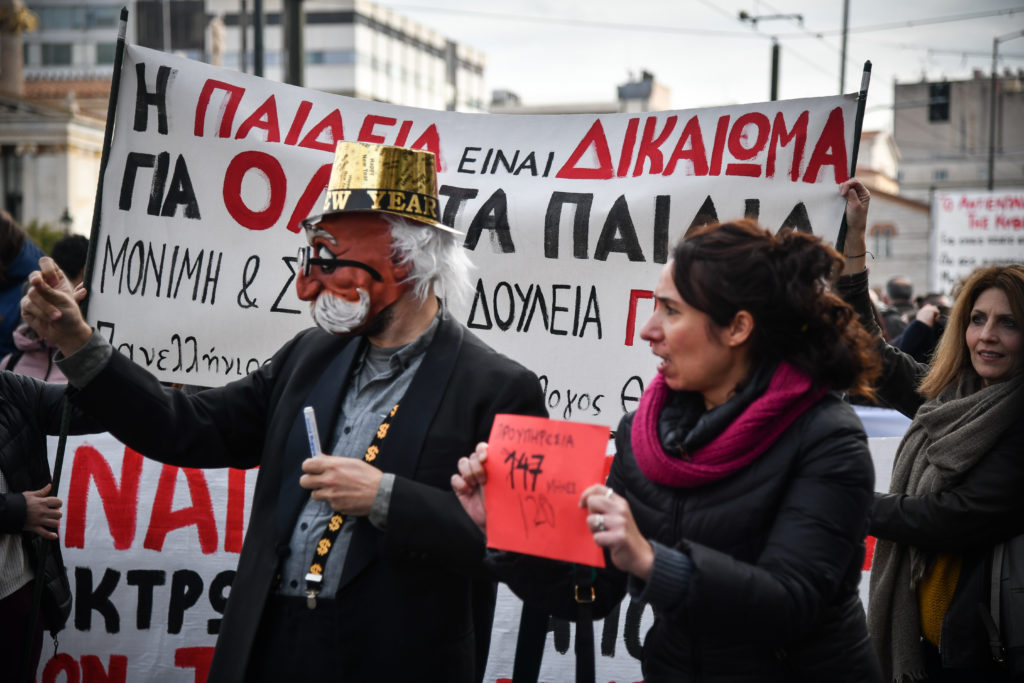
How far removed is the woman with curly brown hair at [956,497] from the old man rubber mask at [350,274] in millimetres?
1542

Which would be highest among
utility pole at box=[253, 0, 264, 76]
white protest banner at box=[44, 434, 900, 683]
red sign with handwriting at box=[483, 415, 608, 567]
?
utility pole at box=[253, 0, 264, 76]

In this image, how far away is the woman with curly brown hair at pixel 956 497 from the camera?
2842 millimetres

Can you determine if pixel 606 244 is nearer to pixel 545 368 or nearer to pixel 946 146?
pixel 545 368

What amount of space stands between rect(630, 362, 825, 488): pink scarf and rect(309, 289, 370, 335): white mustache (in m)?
0.80

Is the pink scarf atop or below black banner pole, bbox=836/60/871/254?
below

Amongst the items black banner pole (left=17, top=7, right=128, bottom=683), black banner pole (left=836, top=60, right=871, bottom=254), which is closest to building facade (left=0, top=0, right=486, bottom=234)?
black banner pole (left=17, top=7, right=128, bottom=683)

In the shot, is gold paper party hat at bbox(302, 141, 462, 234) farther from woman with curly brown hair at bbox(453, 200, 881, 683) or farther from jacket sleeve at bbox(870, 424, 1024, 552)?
jacket sleeve at bbox(870, 424, 1024, 552)

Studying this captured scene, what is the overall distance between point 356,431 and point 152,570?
1993 mm

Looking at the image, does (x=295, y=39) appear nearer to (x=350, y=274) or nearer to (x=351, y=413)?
(x=350, y=274)

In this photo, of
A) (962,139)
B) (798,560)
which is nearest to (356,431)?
(798,560)

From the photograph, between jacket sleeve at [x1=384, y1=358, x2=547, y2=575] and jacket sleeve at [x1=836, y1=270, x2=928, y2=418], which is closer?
jacket sleeve at [x1=384, y1=358, x2=547, y2=575]

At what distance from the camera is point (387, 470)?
2.36 meters

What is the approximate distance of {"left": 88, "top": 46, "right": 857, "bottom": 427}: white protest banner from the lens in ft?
11.8

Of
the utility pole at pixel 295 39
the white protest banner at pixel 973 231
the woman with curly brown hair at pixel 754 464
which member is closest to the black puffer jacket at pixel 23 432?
the woman with curly brown hair at pixel 754 464
